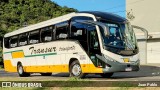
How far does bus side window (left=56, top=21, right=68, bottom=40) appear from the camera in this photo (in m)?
21.1

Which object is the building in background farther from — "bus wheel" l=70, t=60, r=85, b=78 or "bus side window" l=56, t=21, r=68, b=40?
"bus wheel" l=70, t=60, r=85, b=78

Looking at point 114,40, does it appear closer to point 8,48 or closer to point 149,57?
point 8,48

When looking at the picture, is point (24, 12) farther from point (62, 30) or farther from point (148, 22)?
point (62, 30)

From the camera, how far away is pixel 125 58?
764 inches

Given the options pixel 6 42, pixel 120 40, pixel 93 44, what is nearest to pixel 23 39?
pixel 6 42

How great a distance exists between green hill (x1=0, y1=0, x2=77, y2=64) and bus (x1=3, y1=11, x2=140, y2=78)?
155ft

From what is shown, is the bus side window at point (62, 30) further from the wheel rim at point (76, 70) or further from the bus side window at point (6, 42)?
the bus side window at point (6, 42)

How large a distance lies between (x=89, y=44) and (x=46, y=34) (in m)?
4.69

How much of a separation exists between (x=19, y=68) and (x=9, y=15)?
50.4m

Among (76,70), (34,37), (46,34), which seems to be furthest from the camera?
(34,37)

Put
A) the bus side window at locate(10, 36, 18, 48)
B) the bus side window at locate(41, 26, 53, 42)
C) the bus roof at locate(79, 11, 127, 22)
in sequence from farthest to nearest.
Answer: the bus side window at locate(10, 36, 18, 48) → the bus side window at locate(41, 26, 53, 42) → the bus roof at locate(79, 11, 127, 22)

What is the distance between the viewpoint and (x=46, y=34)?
77.3 feet

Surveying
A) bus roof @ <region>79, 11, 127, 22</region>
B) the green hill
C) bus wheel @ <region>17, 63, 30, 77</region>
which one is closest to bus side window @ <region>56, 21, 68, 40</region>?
bus roof @ <region>79, 11, 127, 22</region>

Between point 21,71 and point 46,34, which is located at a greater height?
point 46,34
